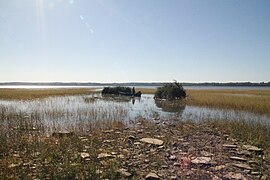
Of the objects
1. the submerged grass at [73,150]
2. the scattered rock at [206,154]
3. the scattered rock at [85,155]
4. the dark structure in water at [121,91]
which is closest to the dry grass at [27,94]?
the dark structure in water at [121,91]

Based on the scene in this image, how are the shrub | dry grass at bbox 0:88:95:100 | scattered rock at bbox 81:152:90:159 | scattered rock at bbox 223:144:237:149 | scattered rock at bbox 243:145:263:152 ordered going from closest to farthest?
scattered rock at bbox 81:152:90:159 → scattered rock at bbox 243:145:263:152 → scattered rock at bbox 223:144:237:149 → the shrub → dry grass at bbox 0:88:95:100

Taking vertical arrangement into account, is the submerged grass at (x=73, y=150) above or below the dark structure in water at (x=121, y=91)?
below

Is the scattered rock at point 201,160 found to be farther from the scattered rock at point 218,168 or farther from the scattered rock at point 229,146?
the scattered rock at point 229,146

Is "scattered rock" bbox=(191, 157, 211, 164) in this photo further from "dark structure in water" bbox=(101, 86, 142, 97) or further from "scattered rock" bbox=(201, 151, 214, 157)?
"dark structure in water" bbox=(101, 86, 142, 97)

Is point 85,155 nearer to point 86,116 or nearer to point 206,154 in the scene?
point 206,154

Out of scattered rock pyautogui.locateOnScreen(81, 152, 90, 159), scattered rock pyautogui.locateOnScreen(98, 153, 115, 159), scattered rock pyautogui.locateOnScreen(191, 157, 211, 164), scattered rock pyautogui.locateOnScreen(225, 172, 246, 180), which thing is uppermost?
scattered rock pyautogui.locateOnScreen(81, 152, 90, 159)

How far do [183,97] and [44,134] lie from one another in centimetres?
A: 2985

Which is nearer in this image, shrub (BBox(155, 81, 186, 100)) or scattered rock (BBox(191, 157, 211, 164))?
scattered rock (BBox(191, 157, 211, 164))

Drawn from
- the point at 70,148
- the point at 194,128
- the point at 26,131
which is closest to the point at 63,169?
the point at 70,148

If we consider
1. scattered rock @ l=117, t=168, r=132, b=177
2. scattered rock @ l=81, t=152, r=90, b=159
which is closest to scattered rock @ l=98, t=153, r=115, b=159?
scattered rock @ l=81, t=152, r=90, b=159

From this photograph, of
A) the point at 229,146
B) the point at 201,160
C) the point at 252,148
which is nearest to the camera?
the point at 201,160

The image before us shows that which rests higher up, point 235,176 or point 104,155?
point 104,155

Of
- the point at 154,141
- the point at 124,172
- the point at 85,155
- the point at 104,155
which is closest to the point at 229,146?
the point at 154,141

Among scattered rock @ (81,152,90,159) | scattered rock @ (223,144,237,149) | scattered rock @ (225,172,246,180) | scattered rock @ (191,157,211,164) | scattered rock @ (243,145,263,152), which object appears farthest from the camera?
scattered rock @ (223,144,237,149)
